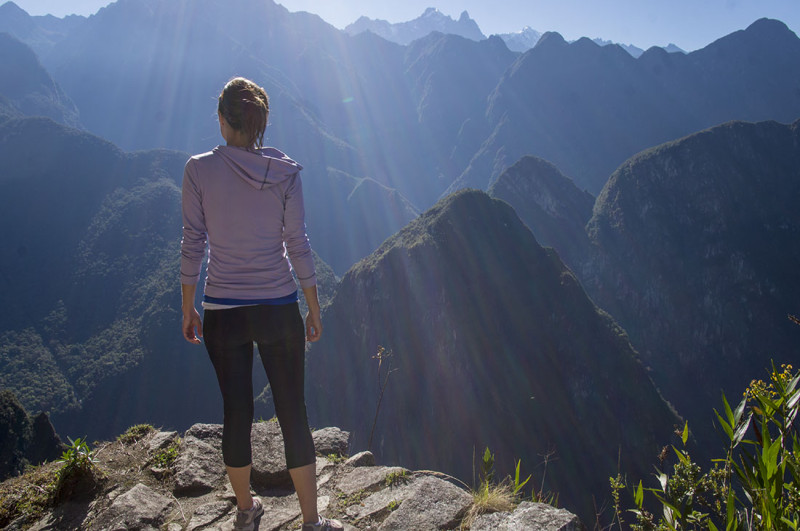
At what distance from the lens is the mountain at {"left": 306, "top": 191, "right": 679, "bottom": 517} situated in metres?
34.5

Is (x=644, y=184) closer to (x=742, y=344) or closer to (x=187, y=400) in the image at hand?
(x=742, y=344)

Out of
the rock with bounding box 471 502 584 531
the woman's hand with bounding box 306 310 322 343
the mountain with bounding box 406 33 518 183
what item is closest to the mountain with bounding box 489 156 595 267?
the mountain with bounding box 406 33 518 183

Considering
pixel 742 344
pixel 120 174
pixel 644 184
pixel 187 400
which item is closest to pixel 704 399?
pixel 742 344

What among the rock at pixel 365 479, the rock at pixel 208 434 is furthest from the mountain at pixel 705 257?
the rock at pixel 208 434

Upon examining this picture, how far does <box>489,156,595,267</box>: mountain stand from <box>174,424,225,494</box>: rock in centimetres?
7216

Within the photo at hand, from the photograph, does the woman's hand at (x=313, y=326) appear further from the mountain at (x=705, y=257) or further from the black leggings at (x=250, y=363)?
the mountain at (x=705, y=257)

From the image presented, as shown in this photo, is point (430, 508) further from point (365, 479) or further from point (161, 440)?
point (161, 440)

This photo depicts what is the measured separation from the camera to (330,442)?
15.0 ft

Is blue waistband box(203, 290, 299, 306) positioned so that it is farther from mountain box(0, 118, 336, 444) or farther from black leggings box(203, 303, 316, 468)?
mountain box(0, 118, 336, 444)

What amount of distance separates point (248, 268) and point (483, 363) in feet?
120

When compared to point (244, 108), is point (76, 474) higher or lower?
lower

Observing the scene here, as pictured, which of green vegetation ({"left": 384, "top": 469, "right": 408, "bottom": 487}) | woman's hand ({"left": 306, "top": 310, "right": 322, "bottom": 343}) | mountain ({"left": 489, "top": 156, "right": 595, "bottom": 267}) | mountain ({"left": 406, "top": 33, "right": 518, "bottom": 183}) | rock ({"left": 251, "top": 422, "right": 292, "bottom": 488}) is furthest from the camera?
mountain ({"left": 406, "top": 33, "right": 518, "bottom": 183})

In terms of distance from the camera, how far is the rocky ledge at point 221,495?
2.96 meters

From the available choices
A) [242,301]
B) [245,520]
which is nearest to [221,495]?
[245,520]
